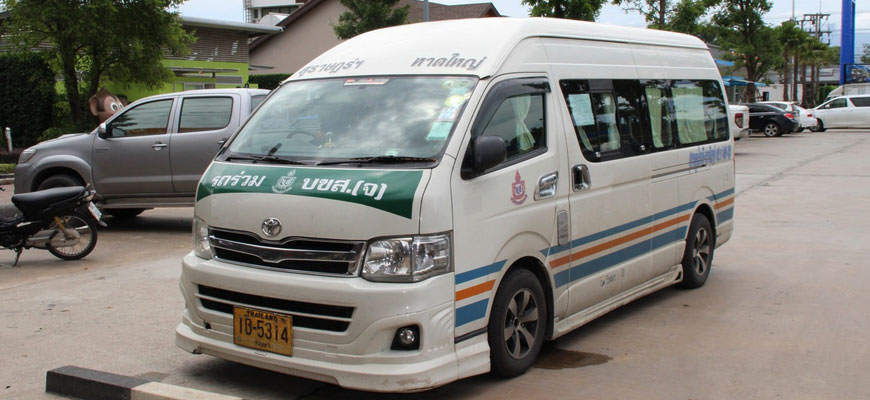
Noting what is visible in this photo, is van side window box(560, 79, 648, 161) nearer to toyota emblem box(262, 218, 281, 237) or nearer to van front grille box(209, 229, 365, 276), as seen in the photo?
van front grille box(209, 229, 365, 276)

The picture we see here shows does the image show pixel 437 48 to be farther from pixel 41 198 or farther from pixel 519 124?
pixel 41 198

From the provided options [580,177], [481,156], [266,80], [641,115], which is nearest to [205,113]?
[641,115]

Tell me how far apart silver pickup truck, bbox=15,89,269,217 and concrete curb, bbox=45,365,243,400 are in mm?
5879

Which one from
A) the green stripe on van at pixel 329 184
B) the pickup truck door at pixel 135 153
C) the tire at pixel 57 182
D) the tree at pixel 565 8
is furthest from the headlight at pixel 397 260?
the tree at pixel 565 8

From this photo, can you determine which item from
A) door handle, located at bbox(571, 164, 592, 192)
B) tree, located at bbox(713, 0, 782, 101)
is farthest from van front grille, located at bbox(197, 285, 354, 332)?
tree, located at bbox(713, 0, 782, 101)

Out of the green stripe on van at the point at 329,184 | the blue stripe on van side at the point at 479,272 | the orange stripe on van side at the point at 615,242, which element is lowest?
the orange stripe on van side at the point at 615,242

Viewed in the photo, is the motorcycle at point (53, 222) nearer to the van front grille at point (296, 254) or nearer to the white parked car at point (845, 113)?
the van front grille at point (296, 254)

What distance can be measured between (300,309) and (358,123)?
121 cm

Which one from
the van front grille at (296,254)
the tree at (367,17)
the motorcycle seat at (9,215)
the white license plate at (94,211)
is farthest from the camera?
the tree at (367,17)

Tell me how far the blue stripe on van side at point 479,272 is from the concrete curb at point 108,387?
1372 millimetres

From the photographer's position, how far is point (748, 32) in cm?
4538

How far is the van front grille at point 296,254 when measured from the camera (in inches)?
176

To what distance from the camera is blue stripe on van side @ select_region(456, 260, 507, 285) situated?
15.1 feet

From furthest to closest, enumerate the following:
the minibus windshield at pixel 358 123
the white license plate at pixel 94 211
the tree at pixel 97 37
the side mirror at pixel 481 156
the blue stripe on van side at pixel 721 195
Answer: the tree at pixel 97 37 → the white license plate at pixel 94 211 → the blue stripe on van side at pixel 721 195 → the minibus windshield at pixel 358 123 → the side mirror at pixel 481 156
